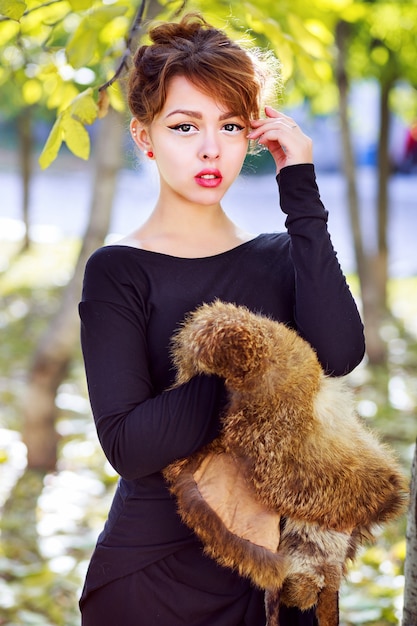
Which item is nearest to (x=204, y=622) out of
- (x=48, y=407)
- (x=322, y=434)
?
(x=322, y=434)

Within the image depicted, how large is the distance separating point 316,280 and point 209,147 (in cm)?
34

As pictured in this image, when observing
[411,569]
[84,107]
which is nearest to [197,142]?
[84,107]

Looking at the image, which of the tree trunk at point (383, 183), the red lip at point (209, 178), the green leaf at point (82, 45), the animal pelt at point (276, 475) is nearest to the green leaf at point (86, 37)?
the green leaf at point (82, 45)

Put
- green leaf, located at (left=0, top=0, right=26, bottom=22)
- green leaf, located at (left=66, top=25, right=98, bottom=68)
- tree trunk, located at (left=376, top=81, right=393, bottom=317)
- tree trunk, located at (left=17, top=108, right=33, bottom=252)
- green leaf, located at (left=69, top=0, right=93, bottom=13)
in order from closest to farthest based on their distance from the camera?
green leaf, located at (left=0, top=0, right=26, bottom=22)
green leaf, located at (left=69, top=0, right=93, bottom=13)
green leaf, located at (left=66, top=25, right=98, bottom=68)
tree trunk, located at (left=376, top=81, right=393, bottom=317)
tree trunk, located at (left=17, top=108, right=33, bottom=252)

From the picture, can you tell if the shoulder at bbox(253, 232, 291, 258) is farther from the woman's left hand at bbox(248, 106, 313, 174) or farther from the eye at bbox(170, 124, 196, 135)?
the eye at bbox(170, 124, 196, 135)

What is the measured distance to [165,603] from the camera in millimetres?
1594

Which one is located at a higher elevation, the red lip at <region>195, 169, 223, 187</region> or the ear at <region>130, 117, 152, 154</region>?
the ear at <region>130, 117, 152, 154</region>

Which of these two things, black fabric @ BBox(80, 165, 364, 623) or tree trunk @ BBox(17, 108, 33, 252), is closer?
black fabric @ BBox(80, 165, 364, 623)

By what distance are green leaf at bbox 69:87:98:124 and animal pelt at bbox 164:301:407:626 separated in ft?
2.40

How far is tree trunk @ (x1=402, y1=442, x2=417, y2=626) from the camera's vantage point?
70.4 inches

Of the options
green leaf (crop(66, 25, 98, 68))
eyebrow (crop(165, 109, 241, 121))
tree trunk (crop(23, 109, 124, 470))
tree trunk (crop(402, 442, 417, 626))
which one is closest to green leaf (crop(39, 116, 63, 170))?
green leaf (crop(66, 25, 98, 68))

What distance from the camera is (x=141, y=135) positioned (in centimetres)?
176

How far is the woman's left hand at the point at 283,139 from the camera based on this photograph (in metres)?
1.63

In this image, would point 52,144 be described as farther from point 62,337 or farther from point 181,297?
point 62,337
